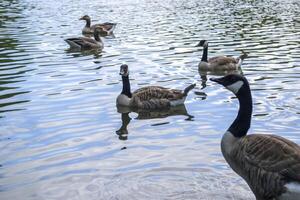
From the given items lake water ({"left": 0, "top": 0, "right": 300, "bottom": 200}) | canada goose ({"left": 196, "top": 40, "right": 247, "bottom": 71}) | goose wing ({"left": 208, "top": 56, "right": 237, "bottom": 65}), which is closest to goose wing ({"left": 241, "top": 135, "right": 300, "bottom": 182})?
lake water ({"left": 0, "top": 0, "right": 300, "bottom": 200})

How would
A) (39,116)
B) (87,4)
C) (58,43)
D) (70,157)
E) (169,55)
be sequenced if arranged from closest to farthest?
(70,157)
(39,116)
(169,55)
(58,43)
(87,4)

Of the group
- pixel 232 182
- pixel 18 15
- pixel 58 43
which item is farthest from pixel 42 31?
pixel 232 182

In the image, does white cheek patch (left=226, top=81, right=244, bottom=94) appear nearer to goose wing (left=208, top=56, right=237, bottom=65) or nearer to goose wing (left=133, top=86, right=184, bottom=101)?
goose wing (left=133, top=86, right=184, bottom=101)

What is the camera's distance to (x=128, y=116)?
583 inches

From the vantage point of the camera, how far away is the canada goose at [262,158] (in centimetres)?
746

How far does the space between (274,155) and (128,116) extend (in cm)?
751

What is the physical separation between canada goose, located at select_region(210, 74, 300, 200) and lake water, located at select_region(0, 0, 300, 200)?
99 cm

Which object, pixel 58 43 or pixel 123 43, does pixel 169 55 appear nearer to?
pixel 123 43

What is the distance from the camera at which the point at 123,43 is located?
92.7 ft

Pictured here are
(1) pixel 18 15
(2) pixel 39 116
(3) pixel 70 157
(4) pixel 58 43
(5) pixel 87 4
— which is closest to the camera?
(3) pixel 70 157

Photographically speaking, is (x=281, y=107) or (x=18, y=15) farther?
(x=18, y=15)

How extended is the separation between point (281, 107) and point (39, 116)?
21.7 feet

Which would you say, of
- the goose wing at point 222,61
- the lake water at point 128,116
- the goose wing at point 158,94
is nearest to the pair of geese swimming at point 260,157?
the lake water at point 128,116

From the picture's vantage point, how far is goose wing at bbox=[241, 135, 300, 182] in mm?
7441
